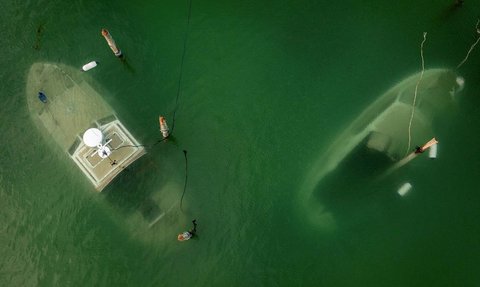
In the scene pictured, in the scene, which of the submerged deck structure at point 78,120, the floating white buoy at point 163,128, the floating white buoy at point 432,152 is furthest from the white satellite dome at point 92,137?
the floating white buoy at point 432,152

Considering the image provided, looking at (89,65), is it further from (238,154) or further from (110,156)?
(238,154)

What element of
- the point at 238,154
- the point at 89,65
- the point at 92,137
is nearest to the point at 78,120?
the point at 89,65

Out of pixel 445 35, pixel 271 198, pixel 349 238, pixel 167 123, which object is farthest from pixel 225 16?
pixel 349 238

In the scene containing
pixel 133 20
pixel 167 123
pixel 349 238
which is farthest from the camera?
pixel 133 20

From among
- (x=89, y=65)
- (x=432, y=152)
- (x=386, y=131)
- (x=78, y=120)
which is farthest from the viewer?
(x=89, y=65)

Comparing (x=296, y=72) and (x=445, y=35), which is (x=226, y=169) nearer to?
(x=296, y=72)

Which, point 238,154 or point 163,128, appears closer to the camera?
point 163,128

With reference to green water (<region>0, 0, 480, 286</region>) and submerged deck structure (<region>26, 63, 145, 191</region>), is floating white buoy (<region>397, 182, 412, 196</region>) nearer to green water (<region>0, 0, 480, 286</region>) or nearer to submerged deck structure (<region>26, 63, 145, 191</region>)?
green water (<region>0, 0, 480, 286</region>)
